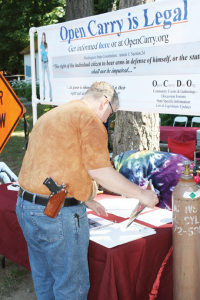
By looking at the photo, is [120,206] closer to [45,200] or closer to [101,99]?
[45,200]

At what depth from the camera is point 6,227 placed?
2.86 metres

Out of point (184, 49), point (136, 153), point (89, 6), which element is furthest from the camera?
point (89, 6)

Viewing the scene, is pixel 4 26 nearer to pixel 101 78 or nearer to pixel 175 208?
pixel 101 78

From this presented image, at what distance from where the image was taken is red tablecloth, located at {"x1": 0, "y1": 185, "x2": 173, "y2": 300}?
6.03 ft

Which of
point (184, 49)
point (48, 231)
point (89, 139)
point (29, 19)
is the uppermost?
point (29, 19)

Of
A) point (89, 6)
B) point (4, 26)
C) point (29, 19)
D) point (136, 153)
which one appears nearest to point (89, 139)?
point (136, 153)

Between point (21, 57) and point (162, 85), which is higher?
point (21, 57)

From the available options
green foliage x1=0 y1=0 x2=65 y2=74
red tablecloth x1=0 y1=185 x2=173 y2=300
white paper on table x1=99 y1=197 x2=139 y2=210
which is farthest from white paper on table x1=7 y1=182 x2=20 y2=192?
green foliage x1=0 y1=0 x2=65 y2=74

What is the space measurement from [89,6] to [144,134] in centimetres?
594

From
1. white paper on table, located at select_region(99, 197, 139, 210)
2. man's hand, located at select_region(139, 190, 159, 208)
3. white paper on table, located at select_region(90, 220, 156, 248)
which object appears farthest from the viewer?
white paper on table, located at select_region(99, 197, 139, 210)

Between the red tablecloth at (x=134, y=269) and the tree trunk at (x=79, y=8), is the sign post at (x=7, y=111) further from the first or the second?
the tree trunk at (x=79, y=8)

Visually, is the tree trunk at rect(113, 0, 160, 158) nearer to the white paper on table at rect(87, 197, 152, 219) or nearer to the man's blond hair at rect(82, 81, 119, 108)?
the white paper on table at rect(87, 197, 152, 219)

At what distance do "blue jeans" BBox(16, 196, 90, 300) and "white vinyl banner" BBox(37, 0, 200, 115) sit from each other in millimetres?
1305

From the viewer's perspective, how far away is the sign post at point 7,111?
3051 mm
